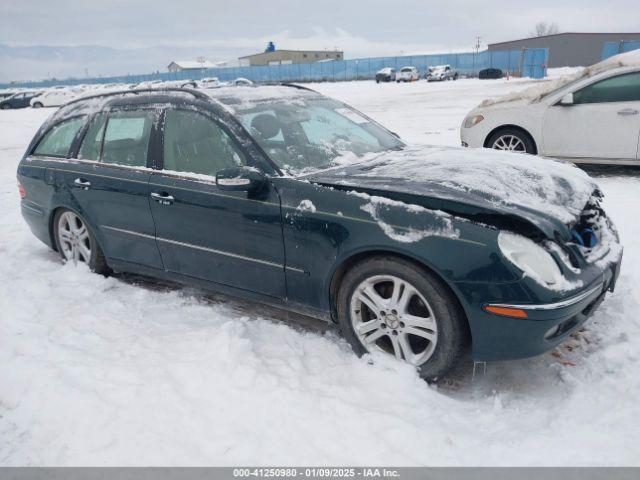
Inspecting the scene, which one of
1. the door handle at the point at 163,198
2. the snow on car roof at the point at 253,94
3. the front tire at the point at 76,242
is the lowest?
the front tire at the point at 76,242

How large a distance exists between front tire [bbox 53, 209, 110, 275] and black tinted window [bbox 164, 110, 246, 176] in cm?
125

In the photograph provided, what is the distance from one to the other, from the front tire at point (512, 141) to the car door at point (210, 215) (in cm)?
507

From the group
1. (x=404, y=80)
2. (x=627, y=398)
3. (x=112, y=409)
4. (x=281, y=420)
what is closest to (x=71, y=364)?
(x=112, y=409)

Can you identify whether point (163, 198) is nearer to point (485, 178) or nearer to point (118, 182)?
point (118, 182)

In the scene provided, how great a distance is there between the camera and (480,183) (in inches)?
118

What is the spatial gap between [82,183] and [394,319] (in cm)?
292

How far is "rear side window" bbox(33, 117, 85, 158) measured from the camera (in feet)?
15.5

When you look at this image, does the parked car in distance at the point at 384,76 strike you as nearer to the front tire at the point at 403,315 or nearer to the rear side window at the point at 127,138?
the rear side window at the point at 127,138

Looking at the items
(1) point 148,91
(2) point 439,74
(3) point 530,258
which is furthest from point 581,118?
(2) point 439,74

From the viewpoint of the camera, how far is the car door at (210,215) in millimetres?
3338

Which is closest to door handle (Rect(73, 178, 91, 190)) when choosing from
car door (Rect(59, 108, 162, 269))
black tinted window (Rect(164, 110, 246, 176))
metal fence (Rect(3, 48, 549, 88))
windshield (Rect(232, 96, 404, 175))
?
car door (Rect(59, 108, 162, 269))

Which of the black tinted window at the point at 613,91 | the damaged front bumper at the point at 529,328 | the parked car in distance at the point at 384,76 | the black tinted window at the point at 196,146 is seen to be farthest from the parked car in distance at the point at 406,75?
the damaged front bumper at the point at 529,328

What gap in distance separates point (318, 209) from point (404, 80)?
44637 millimetres

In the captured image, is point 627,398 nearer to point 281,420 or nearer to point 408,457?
point 408,457
